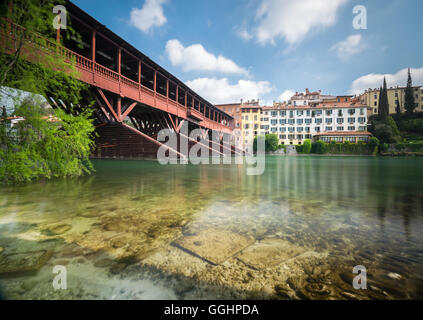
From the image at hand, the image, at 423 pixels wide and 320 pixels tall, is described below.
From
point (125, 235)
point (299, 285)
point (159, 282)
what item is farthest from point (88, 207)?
point (299, 285)

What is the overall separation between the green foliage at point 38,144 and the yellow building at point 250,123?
5622 centimetres

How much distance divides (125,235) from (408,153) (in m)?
58.9

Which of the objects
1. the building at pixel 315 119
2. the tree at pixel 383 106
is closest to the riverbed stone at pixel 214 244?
the building at pixel 315 119

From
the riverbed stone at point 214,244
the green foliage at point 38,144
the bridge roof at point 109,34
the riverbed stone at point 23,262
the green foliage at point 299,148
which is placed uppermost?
the bridge roof at point 109,34

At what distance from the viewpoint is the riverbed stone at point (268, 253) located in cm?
138

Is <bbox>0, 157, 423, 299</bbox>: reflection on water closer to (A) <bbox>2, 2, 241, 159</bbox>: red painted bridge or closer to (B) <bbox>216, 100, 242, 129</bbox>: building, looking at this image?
(A) <bbox>2, 2, 241, 159</bbox>: red painted bridge

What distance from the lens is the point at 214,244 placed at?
169cm

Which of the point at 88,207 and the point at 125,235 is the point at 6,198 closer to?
the point at 88,207

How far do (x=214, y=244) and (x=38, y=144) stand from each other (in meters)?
5.61

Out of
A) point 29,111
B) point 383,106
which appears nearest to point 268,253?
point 29,111

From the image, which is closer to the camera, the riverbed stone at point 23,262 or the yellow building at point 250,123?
the riverbed stone at point 23,262

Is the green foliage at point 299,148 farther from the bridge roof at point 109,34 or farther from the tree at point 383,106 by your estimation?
the bridge roof at point 109,34

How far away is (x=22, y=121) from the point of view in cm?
435

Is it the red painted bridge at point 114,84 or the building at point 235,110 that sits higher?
the building at point 235,110
